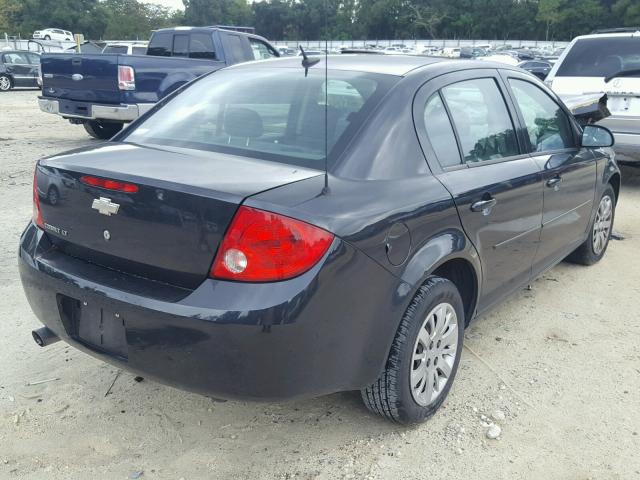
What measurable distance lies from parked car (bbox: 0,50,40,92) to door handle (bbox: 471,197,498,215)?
78.8 feet

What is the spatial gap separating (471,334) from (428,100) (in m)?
1.59

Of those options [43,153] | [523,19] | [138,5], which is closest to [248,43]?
[43,153]

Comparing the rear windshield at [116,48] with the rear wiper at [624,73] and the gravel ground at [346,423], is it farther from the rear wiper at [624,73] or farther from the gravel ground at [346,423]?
the gravel ground at [346,423]

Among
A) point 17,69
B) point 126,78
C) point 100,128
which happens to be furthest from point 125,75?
point 17,69

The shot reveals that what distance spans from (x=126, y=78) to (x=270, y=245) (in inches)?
311

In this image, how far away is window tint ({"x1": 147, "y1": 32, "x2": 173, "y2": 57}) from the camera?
427 inches

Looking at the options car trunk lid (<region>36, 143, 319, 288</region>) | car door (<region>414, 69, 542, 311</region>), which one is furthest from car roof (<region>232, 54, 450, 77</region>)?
car trunk lid (<region>36, 143, 319, 288</region>)

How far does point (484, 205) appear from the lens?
2990mm

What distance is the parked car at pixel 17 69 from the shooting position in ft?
75.0

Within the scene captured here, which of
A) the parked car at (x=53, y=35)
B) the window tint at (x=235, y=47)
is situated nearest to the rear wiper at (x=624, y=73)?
the window tint at (x=235, y=47)

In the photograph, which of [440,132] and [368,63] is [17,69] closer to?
[368,63]

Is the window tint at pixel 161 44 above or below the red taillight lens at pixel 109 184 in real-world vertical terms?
above

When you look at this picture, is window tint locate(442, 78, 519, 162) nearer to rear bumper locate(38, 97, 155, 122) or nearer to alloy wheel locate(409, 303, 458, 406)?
alloy wheel locate(409, 303, 458, 406)

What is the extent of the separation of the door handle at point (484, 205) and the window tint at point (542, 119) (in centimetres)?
80
